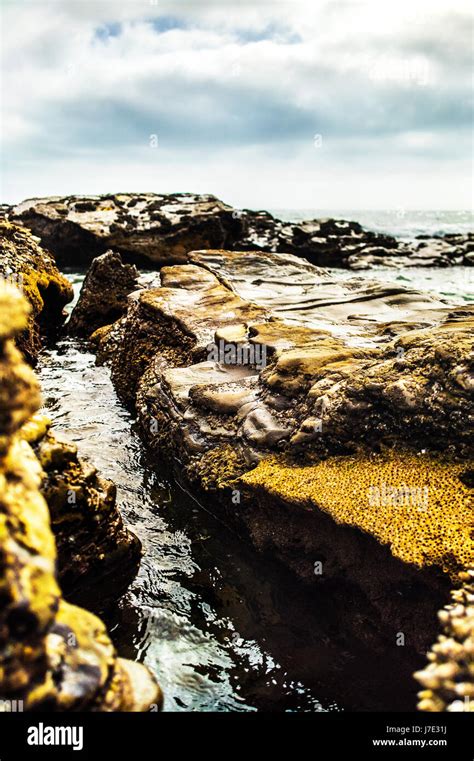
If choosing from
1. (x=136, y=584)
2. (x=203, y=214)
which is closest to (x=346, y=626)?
(x=136, y=584)

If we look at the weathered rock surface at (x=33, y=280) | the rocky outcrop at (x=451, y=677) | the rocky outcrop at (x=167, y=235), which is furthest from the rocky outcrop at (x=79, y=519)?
the rocky outcrop at (x=167, y=235)

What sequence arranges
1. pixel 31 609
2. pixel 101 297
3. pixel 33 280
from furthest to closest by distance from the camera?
pixel 101 297
pixel 33 280
pixel 31 609

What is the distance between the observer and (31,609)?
2.20 metres

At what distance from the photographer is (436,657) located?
2.87 metres

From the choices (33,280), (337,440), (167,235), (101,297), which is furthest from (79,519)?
(167,235)

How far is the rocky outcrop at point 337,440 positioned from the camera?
4762 millimetres

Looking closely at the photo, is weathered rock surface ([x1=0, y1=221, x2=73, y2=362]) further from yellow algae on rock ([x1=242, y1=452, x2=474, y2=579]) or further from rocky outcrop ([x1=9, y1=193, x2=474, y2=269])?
rocky outcrop ([x1=9, y1=193, x2=474, y2=269])

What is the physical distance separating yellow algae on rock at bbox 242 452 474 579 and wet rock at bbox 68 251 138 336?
9.88 m

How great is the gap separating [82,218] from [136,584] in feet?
90.2

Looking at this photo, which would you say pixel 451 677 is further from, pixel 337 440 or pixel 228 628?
pixel 337 440

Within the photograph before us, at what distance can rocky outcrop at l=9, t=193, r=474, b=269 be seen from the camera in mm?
28547

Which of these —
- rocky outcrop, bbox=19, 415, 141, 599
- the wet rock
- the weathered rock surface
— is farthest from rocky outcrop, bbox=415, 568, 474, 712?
the wet rock

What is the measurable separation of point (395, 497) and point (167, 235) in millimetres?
25461

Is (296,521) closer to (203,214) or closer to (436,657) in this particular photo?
(436,657)
